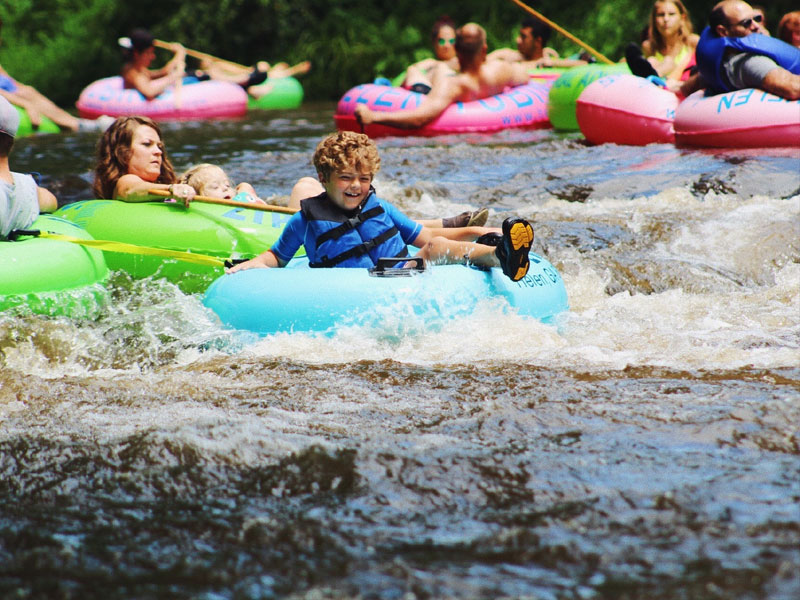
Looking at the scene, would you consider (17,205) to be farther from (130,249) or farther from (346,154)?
(346,154)

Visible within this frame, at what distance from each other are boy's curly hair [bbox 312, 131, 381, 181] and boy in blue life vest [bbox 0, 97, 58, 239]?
157 cm

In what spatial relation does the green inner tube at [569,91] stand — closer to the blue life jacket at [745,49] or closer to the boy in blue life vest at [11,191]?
the blue life jacket at [745,49]

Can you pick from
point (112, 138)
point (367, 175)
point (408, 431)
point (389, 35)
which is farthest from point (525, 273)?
point (389, 35)

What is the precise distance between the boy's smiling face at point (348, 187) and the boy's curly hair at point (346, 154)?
1.0 inches

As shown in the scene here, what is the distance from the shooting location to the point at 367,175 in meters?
4.18

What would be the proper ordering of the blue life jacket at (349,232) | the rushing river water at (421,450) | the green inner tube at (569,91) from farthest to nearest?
the green inner tube at (569,91), the blue life jacket at (349,232), the rushing river water at (421,450)

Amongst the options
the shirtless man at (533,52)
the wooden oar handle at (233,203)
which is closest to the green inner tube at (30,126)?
the shirtless man at (533,52)

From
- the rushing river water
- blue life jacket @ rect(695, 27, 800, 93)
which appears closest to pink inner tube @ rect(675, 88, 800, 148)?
blue life jacket @ rect(695, 27, 800, 93)

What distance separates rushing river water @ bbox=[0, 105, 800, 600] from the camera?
2.34m

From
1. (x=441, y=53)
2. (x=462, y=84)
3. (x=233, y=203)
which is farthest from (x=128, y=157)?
(x=441, y=53)

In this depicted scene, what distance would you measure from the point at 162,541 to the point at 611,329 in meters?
2.42

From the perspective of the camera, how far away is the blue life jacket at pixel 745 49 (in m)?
8.04

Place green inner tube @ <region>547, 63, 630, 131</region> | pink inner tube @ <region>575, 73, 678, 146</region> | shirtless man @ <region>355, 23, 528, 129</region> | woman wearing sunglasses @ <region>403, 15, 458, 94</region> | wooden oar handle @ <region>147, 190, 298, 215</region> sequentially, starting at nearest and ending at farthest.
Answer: wooden oar handle @ <region>147, 190, 298, 215</region>, pink inner tube @ <region>575, 73, 678, 146</region>, shirtless man @ <region>355, 23, 528, 129</region>, green inner tube @ <region>547, 63, 630, 131</region>, woman wearing sunglasses @ <region>403, 15, 458, 94</region>

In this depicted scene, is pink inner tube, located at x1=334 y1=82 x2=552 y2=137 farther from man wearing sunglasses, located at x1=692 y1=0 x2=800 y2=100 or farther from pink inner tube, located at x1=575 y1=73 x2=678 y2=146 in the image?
man wearing sunglasses, located at x1=692 y1=0 x2=800 y2=100
